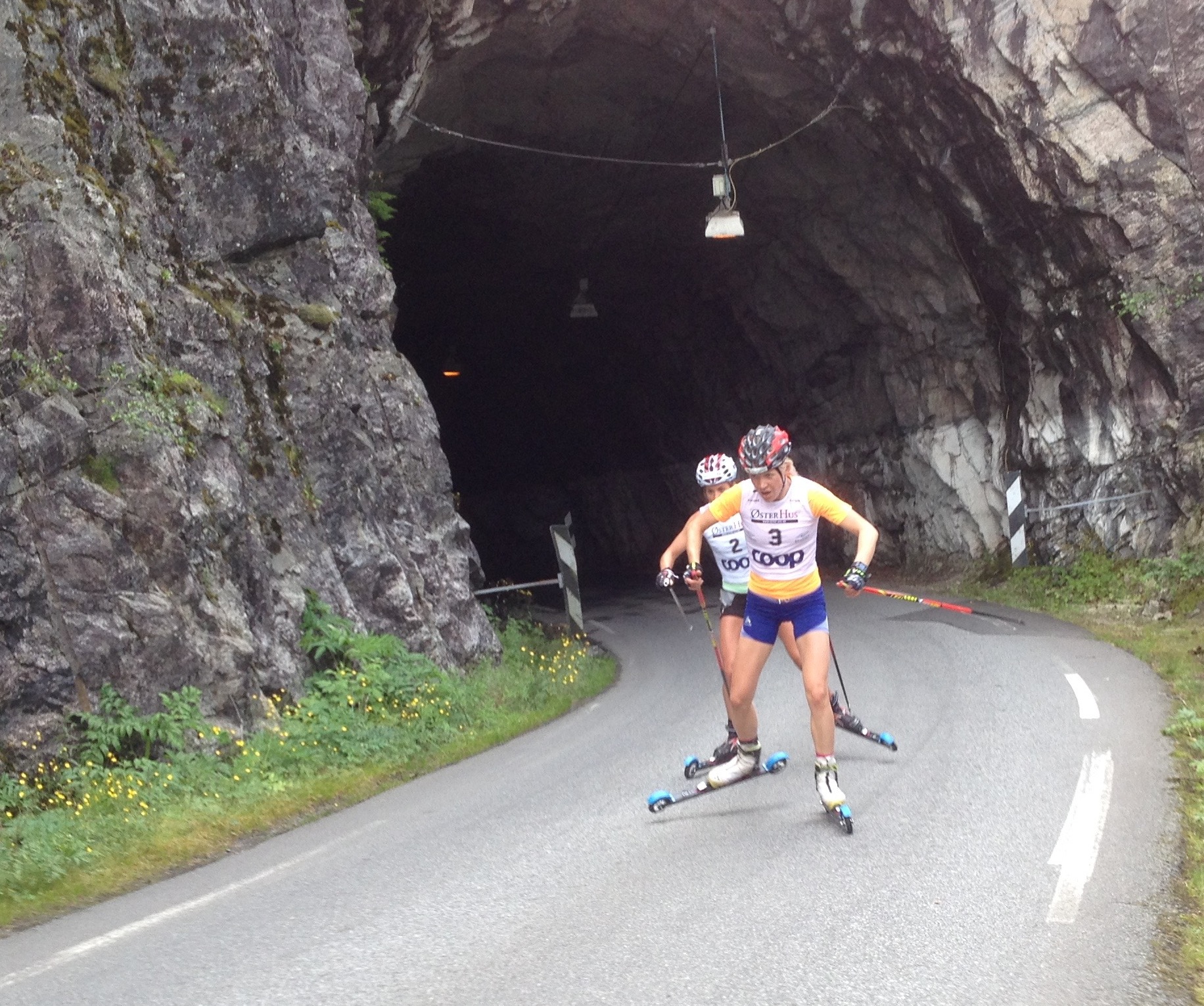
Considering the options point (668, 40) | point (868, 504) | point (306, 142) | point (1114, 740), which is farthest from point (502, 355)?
point (1114, 740)

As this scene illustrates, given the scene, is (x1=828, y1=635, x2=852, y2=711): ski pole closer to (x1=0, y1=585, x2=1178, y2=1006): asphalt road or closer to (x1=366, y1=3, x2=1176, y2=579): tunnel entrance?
(x1=0, y1=585, x2=1178, y2=1006): asphalt road

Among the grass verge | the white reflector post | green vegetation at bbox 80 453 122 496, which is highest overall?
the white reflector post

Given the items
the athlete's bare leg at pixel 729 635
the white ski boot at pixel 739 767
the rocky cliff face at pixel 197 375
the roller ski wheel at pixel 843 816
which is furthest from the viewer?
the rocky cliff face at pixel 197 375

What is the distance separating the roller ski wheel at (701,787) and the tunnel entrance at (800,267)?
35.2 feet

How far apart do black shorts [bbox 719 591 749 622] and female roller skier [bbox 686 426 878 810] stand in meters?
0.97

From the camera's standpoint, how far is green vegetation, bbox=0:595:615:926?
22.0 feet

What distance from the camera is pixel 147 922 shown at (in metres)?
5.64

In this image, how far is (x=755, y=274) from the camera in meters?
24.6

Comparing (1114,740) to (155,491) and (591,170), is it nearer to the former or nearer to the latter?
(155,491)

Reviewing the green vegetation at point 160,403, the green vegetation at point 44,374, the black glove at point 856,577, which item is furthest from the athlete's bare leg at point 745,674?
the green vegetation at point 44,374

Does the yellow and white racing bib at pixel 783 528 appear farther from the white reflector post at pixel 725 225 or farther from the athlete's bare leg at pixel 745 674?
the white reflector post at pixel 725 225

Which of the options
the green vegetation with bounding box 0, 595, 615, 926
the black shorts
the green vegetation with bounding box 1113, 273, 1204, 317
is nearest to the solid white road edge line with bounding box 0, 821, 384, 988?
the green vegetation with bounding box 0, 595, 615, 926

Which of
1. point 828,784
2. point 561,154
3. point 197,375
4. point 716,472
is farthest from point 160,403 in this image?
point 561,154

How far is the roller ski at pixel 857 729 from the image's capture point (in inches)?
315
